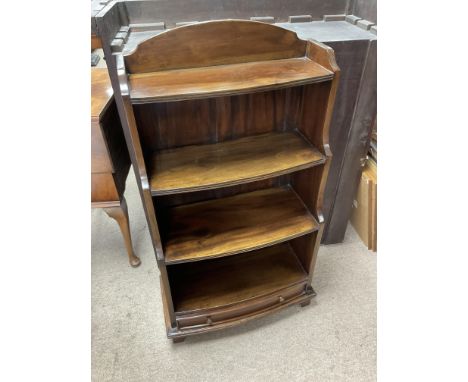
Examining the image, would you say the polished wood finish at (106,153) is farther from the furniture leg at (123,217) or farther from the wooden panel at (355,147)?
the wooden panel at (355,147)

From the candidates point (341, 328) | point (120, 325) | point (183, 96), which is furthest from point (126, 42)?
point (341, 328)

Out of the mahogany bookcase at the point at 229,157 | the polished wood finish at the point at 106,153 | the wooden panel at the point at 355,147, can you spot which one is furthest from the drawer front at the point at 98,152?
the wooden panel at the point at 355,147

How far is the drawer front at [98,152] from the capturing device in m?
1.04

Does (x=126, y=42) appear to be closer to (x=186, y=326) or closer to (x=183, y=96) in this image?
(x=183, y=96)

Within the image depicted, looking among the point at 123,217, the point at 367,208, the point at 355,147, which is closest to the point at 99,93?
the point at 123,217

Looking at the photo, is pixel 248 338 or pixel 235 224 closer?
pixel 235 224

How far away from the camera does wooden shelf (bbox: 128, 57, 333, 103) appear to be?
74cm

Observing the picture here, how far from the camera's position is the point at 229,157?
102 centimetres

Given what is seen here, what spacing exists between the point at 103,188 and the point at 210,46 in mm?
676

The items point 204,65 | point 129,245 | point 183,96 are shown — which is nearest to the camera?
point 183,96

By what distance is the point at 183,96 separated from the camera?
74 cm

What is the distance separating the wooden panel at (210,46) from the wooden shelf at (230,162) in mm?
276

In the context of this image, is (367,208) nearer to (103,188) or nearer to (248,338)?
(248,338)

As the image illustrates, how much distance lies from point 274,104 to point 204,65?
1.03ft
